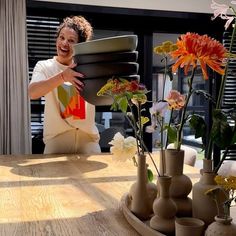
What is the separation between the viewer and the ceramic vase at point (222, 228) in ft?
2.22

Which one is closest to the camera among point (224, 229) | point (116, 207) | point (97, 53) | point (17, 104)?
point (224, 229)

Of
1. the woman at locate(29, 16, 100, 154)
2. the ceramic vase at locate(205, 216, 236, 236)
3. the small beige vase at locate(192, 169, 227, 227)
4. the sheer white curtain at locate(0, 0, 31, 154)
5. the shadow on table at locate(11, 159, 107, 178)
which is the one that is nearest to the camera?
the ceramic vase at locate(205, 216, 236, 236)

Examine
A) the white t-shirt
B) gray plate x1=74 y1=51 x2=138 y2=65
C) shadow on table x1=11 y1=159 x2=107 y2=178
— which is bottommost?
shadow on table x1=11 y1=159 x2=107 y2=178

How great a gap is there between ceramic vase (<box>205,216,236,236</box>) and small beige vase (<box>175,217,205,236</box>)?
0.15 ft

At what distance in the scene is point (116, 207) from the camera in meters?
1.14

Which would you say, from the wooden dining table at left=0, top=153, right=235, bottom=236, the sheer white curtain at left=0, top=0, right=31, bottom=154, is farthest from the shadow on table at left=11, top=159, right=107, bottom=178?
the sheer white curtain at left=0, top=0, right=31, bottom=154

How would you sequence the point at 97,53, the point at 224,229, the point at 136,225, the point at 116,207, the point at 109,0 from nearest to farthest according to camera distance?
the point at 224,229 → the point at 136,225 → the point at 116,207 → the point at 97,53 → the point at 109,0

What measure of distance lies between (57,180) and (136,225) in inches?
26.0

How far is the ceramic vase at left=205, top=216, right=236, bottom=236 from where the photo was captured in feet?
2.22

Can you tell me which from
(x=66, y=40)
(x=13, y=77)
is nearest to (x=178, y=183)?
(x=66, y=40)

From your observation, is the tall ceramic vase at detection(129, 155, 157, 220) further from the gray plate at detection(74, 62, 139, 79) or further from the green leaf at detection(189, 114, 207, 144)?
the gray plate at detection(74, 62, 139, 79)

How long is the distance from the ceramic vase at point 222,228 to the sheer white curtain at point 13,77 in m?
2.93

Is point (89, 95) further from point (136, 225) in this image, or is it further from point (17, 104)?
point (17, 104)

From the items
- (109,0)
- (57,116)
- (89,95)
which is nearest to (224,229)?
(89,95)
